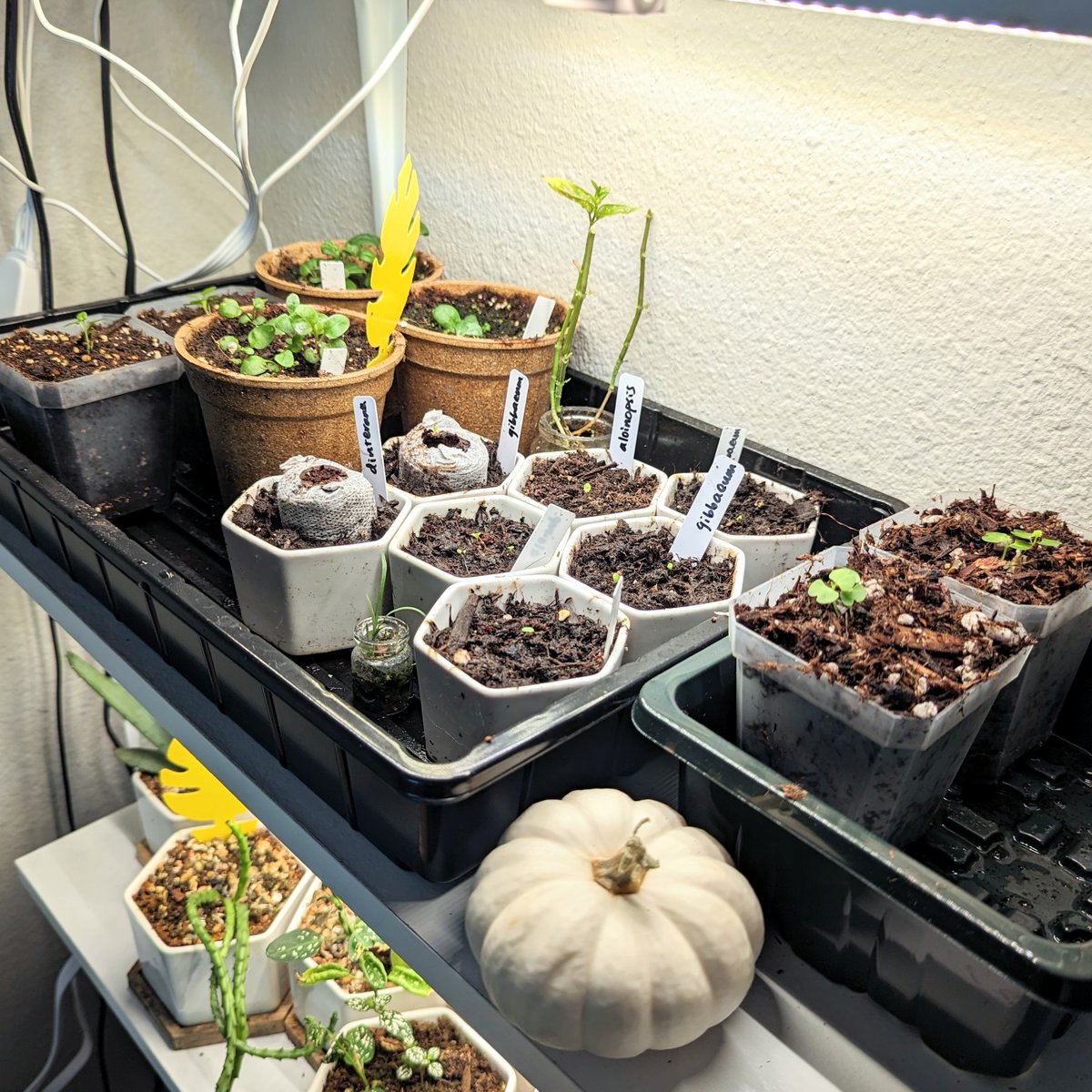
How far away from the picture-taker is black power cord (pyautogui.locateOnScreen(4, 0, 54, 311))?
139cm

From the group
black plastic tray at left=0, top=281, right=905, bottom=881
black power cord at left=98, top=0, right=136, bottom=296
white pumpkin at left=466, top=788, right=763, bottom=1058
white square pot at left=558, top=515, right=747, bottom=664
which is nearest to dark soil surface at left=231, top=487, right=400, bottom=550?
black plastic tray at left=0, top=281, right=905, bottom=881

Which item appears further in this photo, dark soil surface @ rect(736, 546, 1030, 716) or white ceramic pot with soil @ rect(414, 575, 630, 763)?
white ceramic pot with soil @ rect(414, 575, 630, 763)

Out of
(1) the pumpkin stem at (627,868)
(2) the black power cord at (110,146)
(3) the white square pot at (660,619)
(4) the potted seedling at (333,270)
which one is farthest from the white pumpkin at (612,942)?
(2) the black power cord at (110,146)

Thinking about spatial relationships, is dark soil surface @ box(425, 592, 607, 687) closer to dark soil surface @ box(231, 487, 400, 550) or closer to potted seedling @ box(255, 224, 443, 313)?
dark soil surface @ box(231, 487, 400, 550)

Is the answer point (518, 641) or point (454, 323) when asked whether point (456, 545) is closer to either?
point (518, 641)

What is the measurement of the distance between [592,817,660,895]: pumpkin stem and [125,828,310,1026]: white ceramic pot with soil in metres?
0.79

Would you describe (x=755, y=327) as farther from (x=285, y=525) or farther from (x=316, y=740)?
(x=316, y=740)

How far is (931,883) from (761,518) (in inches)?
21.4

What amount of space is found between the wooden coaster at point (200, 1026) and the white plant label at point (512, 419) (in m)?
0.81

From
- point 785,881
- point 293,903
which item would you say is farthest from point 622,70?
point 293,903

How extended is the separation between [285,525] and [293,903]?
611 mm

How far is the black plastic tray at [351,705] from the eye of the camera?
691mm

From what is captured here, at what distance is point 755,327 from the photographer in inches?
45.1

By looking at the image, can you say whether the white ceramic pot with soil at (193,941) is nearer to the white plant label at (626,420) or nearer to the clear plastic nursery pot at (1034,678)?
the white plant label at (626,420)
